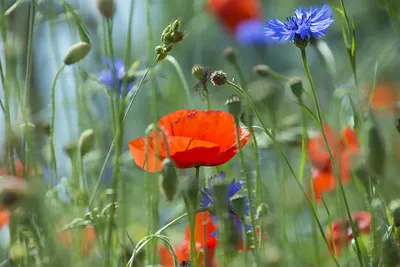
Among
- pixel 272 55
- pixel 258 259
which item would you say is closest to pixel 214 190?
pixel 258 259

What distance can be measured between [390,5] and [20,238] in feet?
1.65

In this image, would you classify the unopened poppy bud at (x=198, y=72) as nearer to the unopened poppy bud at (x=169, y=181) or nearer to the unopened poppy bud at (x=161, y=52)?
the unopened poppy bud at (x=161, y=52)

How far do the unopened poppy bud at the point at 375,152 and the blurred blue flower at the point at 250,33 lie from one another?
5.61 ft

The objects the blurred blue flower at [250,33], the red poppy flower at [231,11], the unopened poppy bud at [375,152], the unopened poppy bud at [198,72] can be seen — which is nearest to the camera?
the unopened poppy bud at [375,152]

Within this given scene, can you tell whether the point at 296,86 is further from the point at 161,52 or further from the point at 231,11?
the point at 231,11

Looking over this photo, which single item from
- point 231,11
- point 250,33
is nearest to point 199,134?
point 250,33

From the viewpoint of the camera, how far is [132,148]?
819 mm

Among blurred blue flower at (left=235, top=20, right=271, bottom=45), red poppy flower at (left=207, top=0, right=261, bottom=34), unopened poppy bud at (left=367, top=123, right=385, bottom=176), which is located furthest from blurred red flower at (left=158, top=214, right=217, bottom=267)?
red poppy flower at (left=207, top=0, right=261, bottom=34)

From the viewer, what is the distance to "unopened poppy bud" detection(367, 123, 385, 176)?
613 mm

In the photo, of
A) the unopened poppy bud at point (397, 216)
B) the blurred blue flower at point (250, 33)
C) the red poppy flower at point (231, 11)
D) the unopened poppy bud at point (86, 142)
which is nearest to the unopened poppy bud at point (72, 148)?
the unopened poppy bud at point (86, 142)

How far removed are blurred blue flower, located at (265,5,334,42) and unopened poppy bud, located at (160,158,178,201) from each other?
0.22 m

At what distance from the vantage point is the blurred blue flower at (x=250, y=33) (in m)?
2.38

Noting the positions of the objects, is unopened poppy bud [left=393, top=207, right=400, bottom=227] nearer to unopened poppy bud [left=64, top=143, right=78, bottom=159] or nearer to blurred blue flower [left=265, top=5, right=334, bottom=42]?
blurred blue flower [left=265, top=5, right=334, bottom=42]

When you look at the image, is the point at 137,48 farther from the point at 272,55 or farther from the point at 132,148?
the point at 132,148
